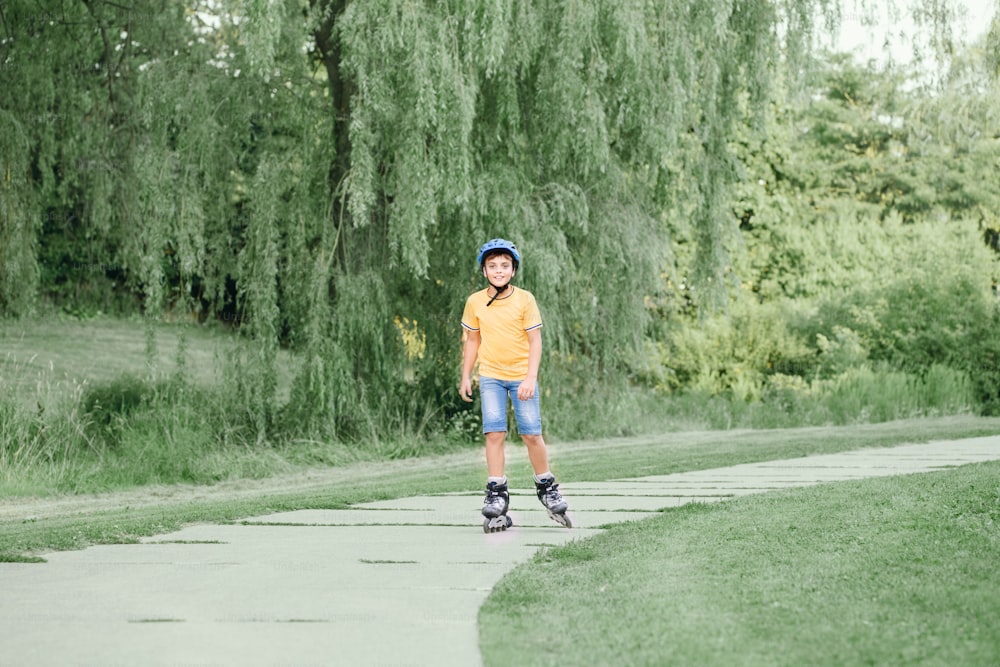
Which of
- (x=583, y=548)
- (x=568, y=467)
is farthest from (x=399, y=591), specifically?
(x=568, y=467)

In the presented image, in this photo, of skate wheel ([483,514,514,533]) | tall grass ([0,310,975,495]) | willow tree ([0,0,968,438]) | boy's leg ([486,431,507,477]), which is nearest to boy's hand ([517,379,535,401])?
boy's leg ([486,431,507,477])

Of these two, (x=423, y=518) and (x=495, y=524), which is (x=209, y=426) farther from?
(x=495, y=524)

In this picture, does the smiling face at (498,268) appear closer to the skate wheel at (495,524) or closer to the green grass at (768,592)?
the skate wheel at (495,524)

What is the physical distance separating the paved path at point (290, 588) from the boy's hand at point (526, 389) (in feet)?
2.44

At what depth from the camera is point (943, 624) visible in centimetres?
421

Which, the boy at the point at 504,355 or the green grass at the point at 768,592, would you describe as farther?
the boy at the point at 504,355

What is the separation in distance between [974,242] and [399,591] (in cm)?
2091

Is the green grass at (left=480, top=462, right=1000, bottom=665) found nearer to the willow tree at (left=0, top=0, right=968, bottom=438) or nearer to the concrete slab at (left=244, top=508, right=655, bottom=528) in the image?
the concrete slab at (left=244, top=508, right=655, bottom=528)

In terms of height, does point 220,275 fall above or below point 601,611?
above

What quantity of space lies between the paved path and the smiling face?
1398 millimetres

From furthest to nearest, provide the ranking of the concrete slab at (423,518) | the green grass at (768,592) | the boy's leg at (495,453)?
the concrete slab at (423,518) → the boy's leg at (495,453) → the green grass at (768,592)

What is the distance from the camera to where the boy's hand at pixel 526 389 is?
275 inches

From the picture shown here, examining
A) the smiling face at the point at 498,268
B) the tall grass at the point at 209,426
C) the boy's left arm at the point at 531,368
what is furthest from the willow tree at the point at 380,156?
the boy's left arm at the point at 531,368

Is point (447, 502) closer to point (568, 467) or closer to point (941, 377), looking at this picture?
point (568, 467)
